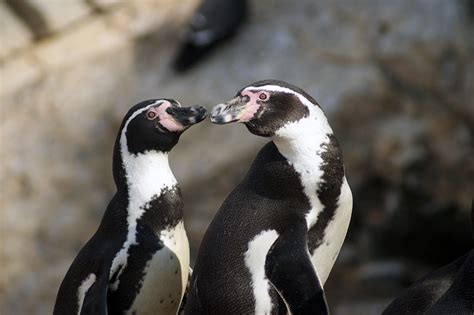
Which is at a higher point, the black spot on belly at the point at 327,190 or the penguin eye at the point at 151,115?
the penguin eye at the point at 151,115

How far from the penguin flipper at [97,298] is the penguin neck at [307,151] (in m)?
0.70

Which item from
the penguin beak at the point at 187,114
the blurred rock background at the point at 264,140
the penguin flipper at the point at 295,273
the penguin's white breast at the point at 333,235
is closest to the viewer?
the penguin flipper at the point at 295,273

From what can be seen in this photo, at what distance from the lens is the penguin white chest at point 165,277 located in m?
3.78

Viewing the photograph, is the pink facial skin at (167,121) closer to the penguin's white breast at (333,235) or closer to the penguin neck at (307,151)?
the penguin neck at (307,151)

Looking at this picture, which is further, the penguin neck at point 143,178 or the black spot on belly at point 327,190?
the penguin neck at point 143,178

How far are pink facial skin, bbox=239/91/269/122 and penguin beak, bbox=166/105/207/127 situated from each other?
325 mm

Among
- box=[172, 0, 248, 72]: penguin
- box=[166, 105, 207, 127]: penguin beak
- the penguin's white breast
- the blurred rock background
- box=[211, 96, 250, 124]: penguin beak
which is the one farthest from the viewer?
box=[172, 0, 248, 72]: penguin

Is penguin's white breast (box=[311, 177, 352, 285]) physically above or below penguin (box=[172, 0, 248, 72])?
above

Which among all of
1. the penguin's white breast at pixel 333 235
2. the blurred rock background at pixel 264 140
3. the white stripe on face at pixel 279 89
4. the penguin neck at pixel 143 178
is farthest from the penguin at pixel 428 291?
the blurred rock background at pixel 264 140

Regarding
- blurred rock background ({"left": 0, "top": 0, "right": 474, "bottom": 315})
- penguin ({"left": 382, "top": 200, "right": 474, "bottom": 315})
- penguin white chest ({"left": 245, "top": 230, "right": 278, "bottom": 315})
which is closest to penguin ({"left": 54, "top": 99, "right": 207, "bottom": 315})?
penguin white chest ({"left": 245, "top": 230, "right": 278, "bottom": 315})

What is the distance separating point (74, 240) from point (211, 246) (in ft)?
15.4

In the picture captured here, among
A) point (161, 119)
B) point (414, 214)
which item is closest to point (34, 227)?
point (414, 214)

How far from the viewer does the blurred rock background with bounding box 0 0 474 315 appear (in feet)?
24.3

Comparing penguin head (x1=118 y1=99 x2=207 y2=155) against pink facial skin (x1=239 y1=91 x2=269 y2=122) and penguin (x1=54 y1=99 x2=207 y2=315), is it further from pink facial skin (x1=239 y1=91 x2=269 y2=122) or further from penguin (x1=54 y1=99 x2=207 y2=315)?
pink facial skin (x1=239 y1=91 x2=269 y2=122)
